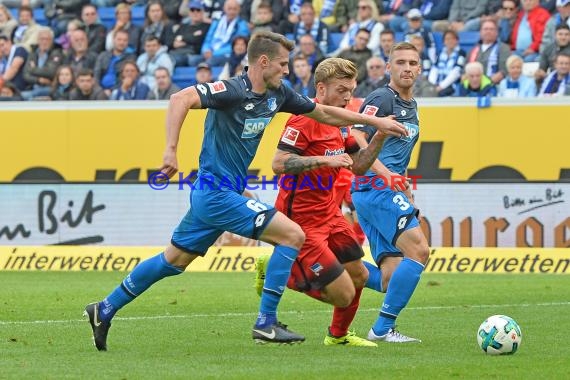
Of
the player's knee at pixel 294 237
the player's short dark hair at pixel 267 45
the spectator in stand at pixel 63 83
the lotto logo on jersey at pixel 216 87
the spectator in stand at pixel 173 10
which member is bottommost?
the spectator in stand at pixel 63 83

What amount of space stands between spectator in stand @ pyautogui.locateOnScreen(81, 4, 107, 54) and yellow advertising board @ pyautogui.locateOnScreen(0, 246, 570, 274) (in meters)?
6.06

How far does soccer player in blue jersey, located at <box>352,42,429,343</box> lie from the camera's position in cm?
1041

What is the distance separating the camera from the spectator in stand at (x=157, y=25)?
2419 cm

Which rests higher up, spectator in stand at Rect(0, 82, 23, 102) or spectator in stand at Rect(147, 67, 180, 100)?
spectator in stand at Rect(147, 67, 180, 100)

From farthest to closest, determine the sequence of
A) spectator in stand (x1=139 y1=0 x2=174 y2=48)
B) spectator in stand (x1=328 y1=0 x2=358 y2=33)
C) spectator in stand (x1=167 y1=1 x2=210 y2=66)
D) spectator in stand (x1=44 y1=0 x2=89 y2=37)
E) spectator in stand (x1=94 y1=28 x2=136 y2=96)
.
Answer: spectator in stand (x1=44 y1=0 x2=89 y2=37), spectator in stand (x1=139 y1=0 x2=174 y2=48), spectator in stand (x1=167 y1=1 x2=210 y2=66), spectator in stand (x1=94 y1=28 x2=136 y2=96), spectator in stand (x1=328 y1=0 x2=358 y2=33)

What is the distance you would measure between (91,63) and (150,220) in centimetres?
539

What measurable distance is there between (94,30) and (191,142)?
→ 220 inches

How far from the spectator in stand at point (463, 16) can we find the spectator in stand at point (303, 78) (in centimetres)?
254

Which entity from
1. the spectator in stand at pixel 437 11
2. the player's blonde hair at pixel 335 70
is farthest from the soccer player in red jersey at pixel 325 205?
the spectator in stand at pixel 437 11

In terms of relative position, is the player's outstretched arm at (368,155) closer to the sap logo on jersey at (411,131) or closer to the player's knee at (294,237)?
the sap logo on jersey at (411,131)

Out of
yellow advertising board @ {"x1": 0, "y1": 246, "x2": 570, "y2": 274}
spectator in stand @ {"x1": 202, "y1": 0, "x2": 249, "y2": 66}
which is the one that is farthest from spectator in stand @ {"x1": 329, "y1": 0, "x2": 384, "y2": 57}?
yellow advertising board @ {"x1": 0, "y1": 246, "x2": 570, "y2": 274}

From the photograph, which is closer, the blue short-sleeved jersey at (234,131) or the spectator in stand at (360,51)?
the blue short-sleeved jersey at (234,131)

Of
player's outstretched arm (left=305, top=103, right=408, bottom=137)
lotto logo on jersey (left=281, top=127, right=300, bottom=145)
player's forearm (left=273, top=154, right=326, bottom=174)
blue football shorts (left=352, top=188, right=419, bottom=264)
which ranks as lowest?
blue football shorts (left=352, top=188, right=419, bottom=264)

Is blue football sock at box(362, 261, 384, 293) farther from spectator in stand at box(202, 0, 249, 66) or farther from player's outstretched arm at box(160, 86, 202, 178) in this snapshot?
spectator in stand at box(202, 0, 249, 66)
